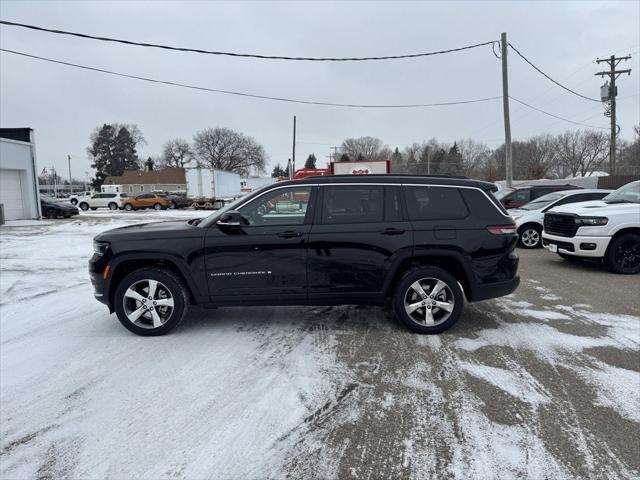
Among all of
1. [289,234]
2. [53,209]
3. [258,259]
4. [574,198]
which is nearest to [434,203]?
[289,234]

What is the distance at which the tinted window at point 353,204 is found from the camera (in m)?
4.70

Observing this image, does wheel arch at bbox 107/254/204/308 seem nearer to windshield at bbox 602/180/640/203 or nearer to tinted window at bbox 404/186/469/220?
tinted window at bbox 404/186/469/220

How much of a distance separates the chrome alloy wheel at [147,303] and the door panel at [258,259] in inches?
21.3

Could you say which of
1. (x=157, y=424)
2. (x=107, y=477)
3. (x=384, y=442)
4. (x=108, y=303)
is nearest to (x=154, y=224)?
(x=108, y=303)

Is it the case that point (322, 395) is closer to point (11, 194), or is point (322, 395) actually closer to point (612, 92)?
point (11, 194)

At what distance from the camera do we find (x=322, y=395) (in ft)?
11.2

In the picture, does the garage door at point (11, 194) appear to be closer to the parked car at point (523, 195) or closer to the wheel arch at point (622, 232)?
the parked car at point (523, 195)

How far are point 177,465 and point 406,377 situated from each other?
1993mm

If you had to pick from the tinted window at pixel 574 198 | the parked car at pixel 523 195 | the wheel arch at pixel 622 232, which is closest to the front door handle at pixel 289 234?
the wheel arch at pixel 622 232

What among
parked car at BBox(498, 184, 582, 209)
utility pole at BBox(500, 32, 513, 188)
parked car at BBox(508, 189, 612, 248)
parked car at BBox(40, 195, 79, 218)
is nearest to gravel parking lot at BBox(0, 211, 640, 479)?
parked car at BBox(508, 189, 612, 248)

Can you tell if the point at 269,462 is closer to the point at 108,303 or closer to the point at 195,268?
the point at 195,268

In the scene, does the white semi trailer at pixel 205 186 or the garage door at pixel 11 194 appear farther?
the white semi trailer at pixel 205 186

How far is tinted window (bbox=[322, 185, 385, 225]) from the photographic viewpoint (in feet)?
15.4

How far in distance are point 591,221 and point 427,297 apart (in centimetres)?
516
